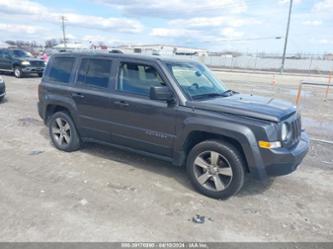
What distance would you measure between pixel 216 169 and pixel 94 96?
2408 millimetres

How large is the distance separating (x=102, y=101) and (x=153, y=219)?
7.43ft

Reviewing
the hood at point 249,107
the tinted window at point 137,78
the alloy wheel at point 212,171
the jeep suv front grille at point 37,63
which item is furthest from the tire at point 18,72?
the alloy wheel at point 212,171

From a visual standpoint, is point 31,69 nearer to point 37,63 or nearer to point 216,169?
point 37,63

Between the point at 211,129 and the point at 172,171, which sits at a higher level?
the point at 211,129

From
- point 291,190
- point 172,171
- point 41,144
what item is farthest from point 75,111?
point 291,190

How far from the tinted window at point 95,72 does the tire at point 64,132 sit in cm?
85

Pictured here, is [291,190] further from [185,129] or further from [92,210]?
[92,210]

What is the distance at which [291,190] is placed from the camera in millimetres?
4512

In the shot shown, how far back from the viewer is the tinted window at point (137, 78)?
463cm

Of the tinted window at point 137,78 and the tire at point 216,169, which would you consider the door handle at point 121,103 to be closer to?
the tinted window at point 137,78

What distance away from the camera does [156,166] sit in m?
5.29

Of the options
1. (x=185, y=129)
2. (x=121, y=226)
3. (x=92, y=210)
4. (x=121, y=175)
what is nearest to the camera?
(x=121, y=226)

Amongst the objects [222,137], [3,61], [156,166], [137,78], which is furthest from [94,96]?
[3,61]

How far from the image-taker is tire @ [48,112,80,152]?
573 cm
